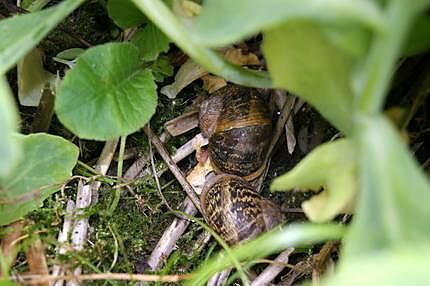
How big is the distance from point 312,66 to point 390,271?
33cm

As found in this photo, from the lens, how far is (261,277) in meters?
1.33

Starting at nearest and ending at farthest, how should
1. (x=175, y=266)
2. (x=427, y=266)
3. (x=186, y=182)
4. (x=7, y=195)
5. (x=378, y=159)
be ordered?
(x=427, y=266) < (x=378, y=159) < (x=7, y=195) < (x=175, y=266) < (x=186, y=182)

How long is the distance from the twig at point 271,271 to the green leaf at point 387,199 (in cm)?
58

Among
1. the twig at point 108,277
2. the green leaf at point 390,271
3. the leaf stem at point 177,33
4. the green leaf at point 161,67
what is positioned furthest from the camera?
the green leaf at point 161,67

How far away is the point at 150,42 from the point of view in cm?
136

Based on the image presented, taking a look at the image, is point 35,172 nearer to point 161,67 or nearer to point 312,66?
point 161,67

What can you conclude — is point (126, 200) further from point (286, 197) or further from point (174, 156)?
point (286, 197)

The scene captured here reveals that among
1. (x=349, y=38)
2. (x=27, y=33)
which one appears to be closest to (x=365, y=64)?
(x=349, y=38)

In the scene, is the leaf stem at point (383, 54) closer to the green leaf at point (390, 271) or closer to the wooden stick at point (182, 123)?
the green leaf at point (390, 271)

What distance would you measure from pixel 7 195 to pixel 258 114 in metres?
0.53

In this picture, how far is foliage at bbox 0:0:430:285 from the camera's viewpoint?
0.72 m

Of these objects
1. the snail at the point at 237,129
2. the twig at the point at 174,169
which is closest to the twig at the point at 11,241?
the twig at the point at 174,169

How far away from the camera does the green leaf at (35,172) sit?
1242 mm

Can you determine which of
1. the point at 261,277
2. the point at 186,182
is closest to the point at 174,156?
the point at 186,182
